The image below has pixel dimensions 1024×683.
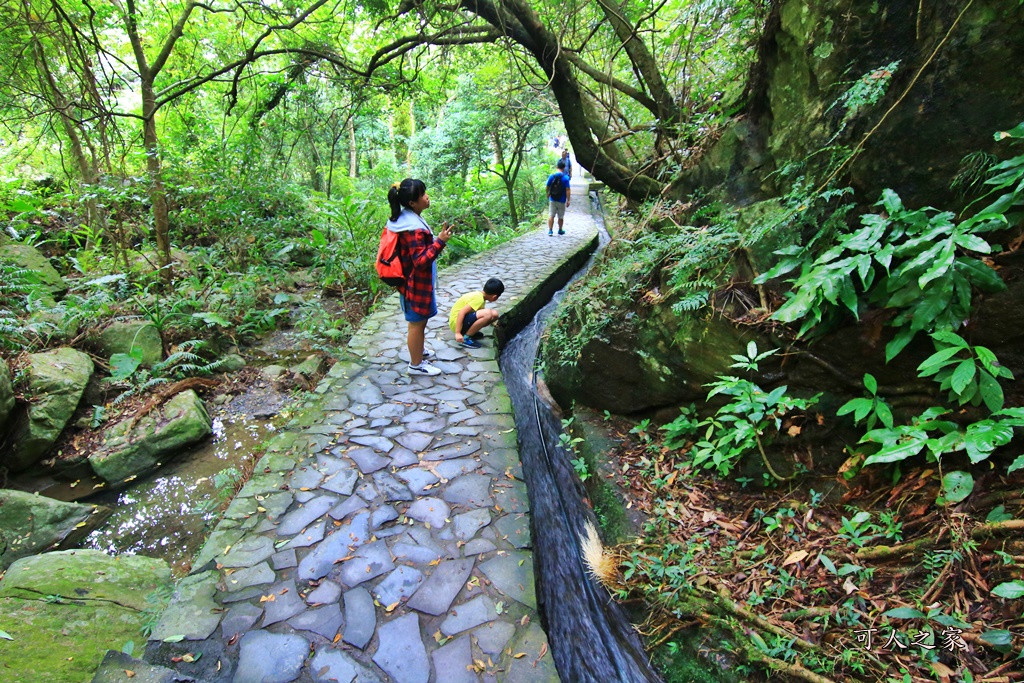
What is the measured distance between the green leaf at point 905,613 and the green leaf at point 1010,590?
32cm

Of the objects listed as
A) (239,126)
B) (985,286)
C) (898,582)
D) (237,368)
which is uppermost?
(239,126)

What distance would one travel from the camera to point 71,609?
8.76ft

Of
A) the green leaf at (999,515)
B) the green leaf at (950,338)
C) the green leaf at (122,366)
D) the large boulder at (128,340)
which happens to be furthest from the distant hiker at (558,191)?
the green leaf at (999,515)

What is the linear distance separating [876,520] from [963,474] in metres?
0.49

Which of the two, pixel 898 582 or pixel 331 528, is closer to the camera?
pixel 898 582

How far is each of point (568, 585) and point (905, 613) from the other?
72.7 inches

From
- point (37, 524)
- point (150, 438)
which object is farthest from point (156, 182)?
point (37, 524)

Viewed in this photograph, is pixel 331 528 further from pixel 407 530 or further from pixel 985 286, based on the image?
pixel 985 286

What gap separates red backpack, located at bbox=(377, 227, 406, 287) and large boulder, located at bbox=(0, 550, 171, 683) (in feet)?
9.54

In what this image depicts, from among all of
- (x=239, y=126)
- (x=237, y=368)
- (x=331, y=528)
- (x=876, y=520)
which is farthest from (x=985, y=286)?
(x=239, y=126)

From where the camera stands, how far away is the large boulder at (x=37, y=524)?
11.7ft

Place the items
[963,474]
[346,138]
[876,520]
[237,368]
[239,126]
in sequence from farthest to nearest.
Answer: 1. [346,138]
2. [239,126]
3. [237,368]
4. [876,520]
5. [963,474]

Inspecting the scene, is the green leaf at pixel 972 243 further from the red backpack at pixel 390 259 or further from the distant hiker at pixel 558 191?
the distant hiker at pixel 558 191

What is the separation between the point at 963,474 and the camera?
7.55 ft
